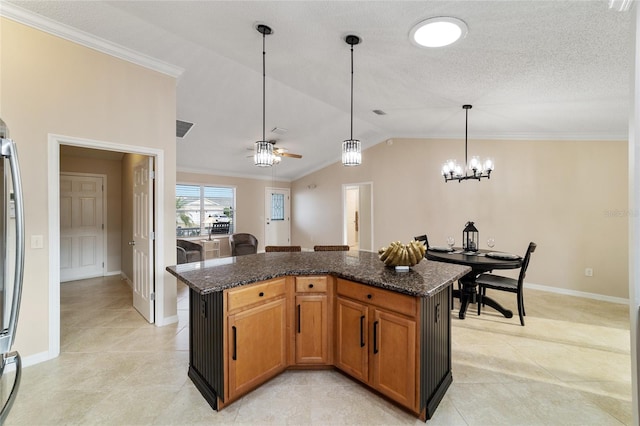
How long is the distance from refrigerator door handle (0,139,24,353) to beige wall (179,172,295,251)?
20.8 feet

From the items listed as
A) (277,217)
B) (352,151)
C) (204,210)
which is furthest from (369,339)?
(277,217)

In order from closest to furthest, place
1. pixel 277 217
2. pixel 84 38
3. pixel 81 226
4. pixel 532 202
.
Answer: pixel 84 38, pixel 532 202, pixel 81 226, pixel 277 217

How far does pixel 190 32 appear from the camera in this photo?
8.45 ft

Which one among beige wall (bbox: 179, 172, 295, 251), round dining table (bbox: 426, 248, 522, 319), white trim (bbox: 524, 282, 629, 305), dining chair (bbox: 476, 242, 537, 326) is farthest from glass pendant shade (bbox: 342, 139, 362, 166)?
beige wall (bbox: 179, 172, 295, 251)

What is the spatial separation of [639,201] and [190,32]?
3479mm

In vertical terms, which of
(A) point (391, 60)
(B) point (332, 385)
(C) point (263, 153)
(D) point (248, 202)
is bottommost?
(B) point (332, 385)

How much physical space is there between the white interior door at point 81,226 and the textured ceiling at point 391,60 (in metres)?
2.69

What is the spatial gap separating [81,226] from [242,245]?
3.11 meters

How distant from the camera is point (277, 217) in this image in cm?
867

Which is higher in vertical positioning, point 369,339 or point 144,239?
point 144,239

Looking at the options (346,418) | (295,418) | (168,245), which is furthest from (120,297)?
(346,418)

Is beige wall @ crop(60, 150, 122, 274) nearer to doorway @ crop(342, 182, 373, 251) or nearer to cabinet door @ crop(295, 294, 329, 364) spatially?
doorway @ crop(342, 182, 373, 251)

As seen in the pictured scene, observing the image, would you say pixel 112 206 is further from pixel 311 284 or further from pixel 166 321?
pixel 311 284

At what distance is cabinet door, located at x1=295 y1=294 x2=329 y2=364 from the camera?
7.14 feet
